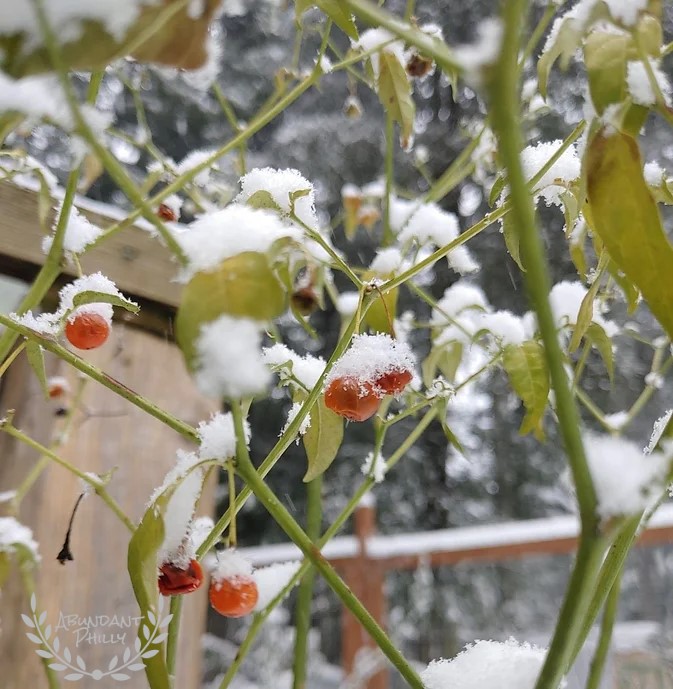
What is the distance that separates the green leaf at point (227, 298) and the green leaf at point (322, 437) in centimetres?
22

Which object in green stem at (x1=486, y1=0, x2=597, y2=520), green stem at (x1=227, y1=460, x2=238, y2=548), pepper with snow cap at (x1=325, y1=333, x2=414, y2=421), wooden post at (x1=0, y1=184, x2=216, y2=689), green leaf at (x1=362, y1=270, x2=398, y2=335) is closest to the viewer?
green stem at (x1=486, y1=0, x2=597, y2=520)

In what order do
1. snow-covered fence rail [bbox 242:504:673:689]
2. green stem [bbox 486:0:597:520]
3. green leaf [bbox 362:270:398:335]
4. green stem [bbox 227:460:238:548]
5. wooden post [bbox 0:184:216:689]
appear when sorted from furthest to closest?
1. snow-covered fence rail [bbox 242:504:673:689]
2. wooden post [bbox 0:184:216:689]
3. green leaf [bbox 362:270:398:335]
4. green stem [bbox 227:460:238:548]
5. green stem [bbox 486:0:597:520]

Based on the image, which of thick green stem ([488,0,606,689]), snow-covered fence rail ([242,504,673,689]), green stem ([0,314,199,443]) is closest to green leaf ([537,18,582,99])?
thick green stem ([488,0,606,689])

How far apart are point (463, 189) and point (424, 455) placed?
1.33 meters

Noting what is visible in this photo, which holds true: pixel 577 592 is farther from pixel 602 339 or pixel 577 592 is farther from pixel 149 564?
pixel 602 339

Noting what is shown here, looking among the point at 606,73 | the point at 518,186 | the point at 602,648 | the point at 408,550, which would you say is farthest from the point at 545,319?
the point at 408,550

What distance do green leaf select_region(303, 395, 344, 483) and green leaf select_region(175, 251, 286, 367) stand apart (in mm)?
224

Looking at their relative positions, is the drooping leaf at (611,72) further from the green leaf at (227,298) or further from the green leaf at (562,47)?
the green leaf at (227,298)

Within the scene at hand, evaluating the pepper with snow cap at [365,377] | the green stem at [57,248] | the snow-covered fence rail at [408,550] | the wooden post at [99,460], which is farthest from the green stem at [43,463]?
the snow-covered fence rail at [408,550]

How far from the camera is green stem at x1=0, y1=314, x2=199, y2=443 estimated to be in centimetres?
34

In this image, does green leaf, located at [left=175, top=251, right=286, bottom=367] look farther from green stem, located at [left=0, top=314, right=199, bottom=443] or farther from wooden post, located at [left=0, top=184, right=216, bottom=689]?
wooden post, located at [left=0, top=184, right=216, bottom=689]

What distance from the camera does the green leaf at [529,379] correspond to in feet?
1.45

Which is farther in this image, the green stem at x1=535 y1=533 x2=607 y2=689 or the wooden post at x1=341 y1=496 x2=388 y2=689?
the wooden post at x1=341 y1=496 x2=388 y2=689

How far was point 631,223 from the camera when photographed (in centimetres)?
24
